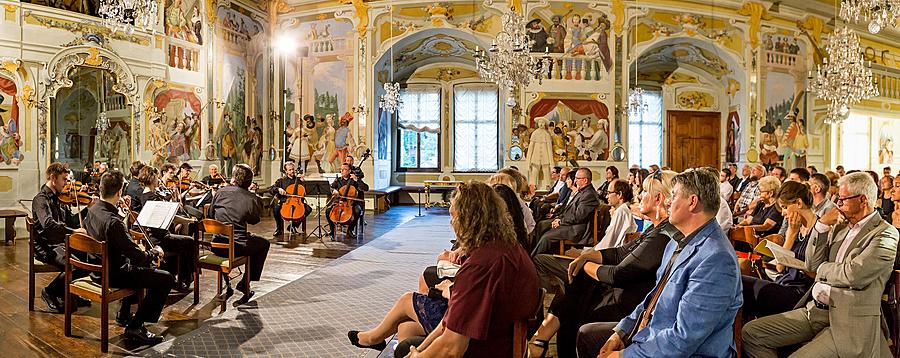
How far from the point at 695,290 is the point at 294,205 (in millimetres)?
8323

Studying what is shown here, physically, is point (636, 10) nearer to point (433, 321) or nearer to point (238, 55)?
point (238, 55)

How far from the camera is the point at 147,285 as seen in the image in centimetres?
447

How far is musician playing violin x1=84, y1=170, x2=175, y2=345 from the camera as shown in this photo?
4320mm

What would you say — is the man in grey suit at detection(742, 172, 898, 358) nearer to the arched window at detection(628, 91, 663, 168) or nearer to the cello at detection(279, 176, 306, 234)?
the cello at detection(279, 176, 306, 234)

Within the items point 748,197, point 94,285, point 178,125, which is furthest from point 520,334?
point 178,125

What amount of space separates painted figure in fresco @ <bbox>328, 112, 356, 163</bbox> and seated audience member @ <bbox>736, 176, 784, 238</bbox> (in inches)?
393

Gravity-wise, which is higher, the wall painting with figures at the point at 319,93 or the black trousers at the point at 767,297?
the wall painting with figures at the point at 319,93

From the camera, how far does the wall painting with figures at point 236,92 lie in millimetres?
13867

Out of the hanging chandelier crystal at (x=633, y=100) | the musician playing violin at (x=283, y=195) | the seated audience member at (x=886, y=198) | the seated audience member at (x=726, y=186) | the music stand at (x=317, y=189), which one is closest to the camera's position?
the seated audience member at (x=886, y=198)

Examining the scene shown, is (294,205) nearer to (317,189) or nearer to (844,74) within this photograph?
(317,189)

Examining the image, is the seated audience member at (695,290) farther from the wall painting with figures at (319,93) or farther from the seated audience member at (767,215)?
the wall painting with figures at (319,93)

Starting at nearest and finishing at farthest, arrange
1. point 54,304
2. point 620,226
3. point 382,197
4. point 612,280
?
point 612,280 → point 620,226 → point 54,304 → point 382,197

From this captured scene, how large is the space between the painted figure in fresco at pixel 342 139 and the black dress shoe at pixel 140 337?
1054 cm

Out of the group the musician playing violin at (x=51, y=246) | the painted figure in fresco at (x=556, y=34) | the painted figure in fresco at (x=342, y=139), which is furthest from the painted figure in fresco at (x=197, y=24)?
the musician playing violin at (x=51, y=246)
